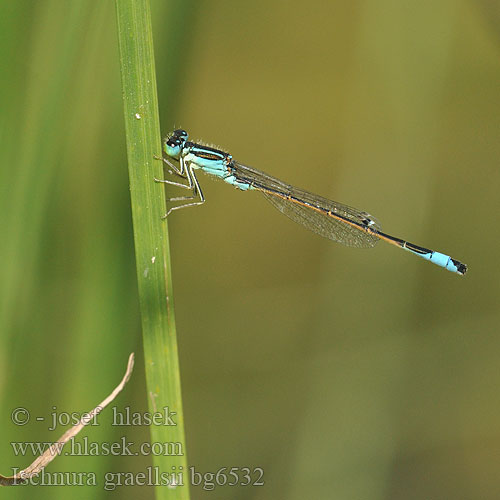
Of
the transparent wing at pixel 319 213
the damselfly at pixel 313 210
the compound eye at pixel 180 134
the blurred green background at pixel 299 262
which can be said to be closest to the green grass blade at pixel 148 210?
the blurred green background at pixel 299 262

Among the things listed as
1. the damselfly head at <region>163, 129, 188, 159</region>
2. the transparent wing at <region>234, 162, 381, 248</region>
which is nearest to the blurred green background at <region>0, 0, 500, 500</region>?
the damselfly head at <region>163, 129, 188, 159</region>

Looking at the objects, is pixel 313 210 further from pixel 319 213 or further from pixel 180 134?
pixel 180 134

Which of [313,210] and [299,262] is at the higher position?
[313,210]

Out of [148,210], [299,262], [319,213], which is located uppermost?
Result: [319,213]

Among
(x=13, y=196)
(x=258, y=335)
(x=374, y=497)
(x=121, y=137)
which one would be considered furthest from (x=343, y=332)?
(x=13, y=196)

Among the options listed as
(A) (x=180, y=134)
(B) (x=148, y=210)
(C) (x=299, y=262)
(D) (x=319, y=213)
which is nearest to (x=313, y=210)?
(D) (x=319, y=213)

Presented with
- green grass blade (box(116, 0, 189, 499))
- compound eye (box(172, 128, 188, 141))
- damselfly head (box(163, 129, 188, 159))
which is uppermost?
compound eye (box(172, 128, 188, 141))

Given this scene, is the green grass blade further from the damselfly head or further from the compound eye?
the compound eye
